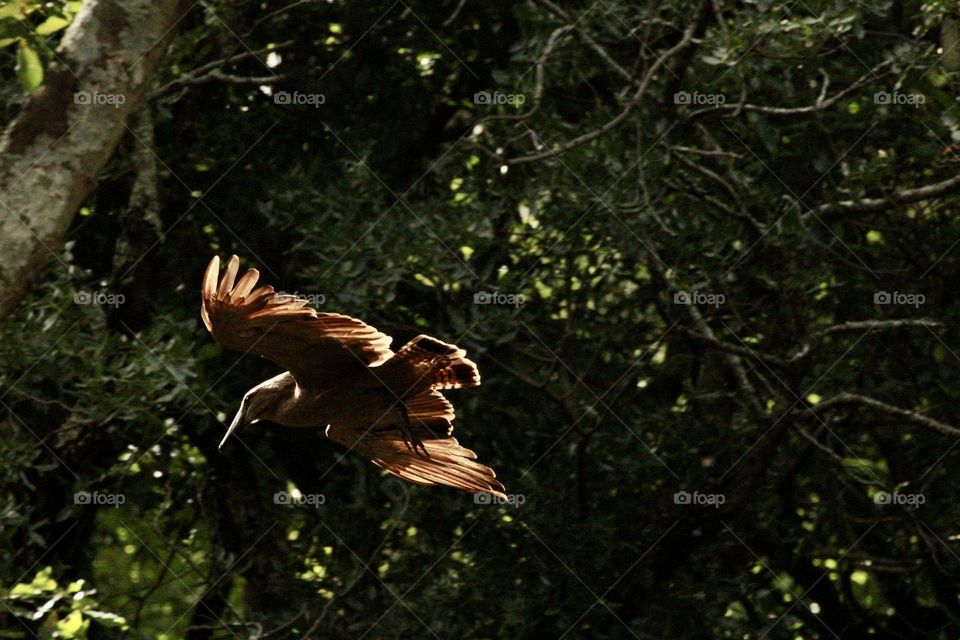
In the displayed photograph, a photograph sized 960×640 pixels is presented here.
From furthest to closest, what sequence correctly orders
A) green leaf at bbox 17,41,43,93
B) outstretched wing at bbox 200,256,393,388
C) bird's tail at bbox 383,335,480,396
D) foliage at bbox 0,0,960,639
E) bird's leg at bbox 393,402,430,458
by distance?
foliage at bbox 0,0,960,639 → bird's leg at bbox 393,402,430,458 → bird's tail at bbox 383,335,480,396 → outstretched wing at bbox 200,256,393,388 → green leaf at bbox 17,41,43,93

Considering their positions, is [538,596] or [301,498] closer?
[538,596]

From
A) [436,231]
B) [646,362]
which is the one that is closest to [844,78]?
[646,362]

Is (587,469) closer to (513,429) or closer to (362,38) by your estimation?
(513,429)

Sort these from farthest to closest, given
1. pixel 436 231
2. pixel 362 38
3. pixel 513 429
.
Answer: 1. pixel 362 38
2. pixel 513 429
3. pixel 436 231

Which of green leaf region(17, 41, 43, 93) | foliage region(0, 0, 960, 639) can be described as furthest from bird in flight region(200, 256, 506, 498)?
foliage region(0, 0, 960, 639)

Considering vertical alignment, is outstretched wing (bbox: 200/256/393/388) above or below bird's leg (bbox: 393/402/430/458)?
above

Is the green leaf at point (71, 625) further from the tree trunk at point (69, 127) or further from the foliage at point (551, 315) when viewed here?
the tree trunk at point (69, 127)

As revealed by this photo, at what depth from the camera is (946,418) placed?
6.00m

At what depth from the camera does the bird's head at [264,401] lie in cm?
424

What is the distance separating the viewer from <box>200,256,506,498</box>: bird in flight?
372cm

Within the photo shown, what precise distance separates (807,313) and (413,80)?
228 centimetres

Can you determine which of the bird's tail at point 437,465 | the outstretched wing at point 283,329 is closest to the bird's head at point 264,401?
the outstretched wing at point 283,329

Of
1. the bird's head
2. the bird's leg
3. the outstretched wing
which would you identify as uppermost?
the outstretched wing

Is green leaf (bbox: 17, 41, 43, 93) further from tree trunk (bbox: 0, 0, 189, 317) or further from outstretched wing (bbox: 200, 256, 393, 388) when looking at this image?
outstretched wing (bbox: 200, 256, 393, 388)
